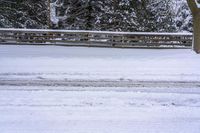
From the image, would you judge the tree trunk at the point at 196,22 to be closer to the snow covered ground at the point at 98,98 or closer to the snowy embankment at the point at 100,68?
the snowy embankment at the point at 100,68

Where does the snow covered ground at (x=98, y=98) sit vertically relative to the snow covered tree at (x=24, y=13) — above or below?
below

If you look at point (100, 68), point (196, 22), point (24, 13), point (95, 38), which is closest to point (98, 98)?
point (100, 68)

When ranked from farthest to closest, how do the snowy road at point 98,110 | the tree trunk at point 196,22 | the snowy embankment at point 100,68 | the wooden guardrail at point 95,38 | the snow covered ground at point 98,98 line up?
the wooden guardrail at point 95,38
the tree trunk at point 196,22
the snowy embankment at point 100,68
the snow covered ground at point 98,98
the snowy road at point 98,110

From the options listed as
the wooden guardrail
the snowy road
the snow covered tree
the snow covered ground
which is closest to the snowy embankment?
the snow covered ground

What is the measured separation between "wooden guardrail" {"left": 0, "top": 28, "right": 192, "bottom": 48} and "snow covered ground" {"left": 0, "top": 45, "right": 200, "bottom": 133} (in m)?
10.2

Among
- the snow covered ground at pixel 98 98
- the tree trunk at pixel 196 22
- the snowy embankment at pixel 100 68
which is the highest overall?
the tree trunk at pixel 196 22

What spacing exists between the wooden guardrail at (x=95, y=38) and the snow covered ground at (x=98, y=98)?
10.2 m

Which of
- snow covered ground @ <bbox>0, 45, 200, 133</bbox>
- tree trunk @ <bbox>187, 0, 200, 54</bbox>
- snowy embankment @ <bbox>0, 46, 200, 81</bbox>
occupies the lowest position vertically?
snowy embankment @ <bbox>0, 46, 200, 81</bbox>

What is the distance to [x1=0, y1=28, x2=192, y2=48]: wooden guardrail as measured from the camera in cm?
2716

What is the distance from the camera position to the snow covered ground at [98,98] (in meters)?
7.86

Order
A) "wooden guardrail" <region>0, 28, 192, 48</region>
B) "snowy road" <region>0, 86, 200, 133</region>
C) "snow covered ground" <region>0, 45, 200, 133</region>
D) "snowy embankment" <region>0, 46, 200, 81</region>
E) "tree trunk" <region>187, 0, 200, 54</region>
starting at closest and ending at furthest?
"snowy road" <region>0, 86, 200, 133</region>, "snow covered ground" <region>0, 45, 200, 133</region>, "snowy embankment" <region>0, 46, 200, 81</region>, "tree trunk" <region>187, 0, 200, 54</region>, "wooden guardrail" <region>0, 28, 192, 48</region>

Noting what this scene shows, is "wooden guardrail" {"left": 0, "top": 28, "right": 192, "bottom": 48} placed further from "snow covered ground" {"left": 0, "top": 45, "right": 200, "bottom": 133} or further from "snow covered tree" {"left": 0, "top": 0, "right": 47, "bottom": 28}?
"snow covered ground" {"left": 0, "top": 45, "right": 200, "bottom": 133}

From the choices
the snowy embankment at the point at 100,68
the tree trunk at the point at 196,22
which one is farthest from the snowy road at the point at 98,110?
the tree trunk at the point at 196,22

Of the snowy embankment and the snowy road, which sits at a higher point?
the snowy road
